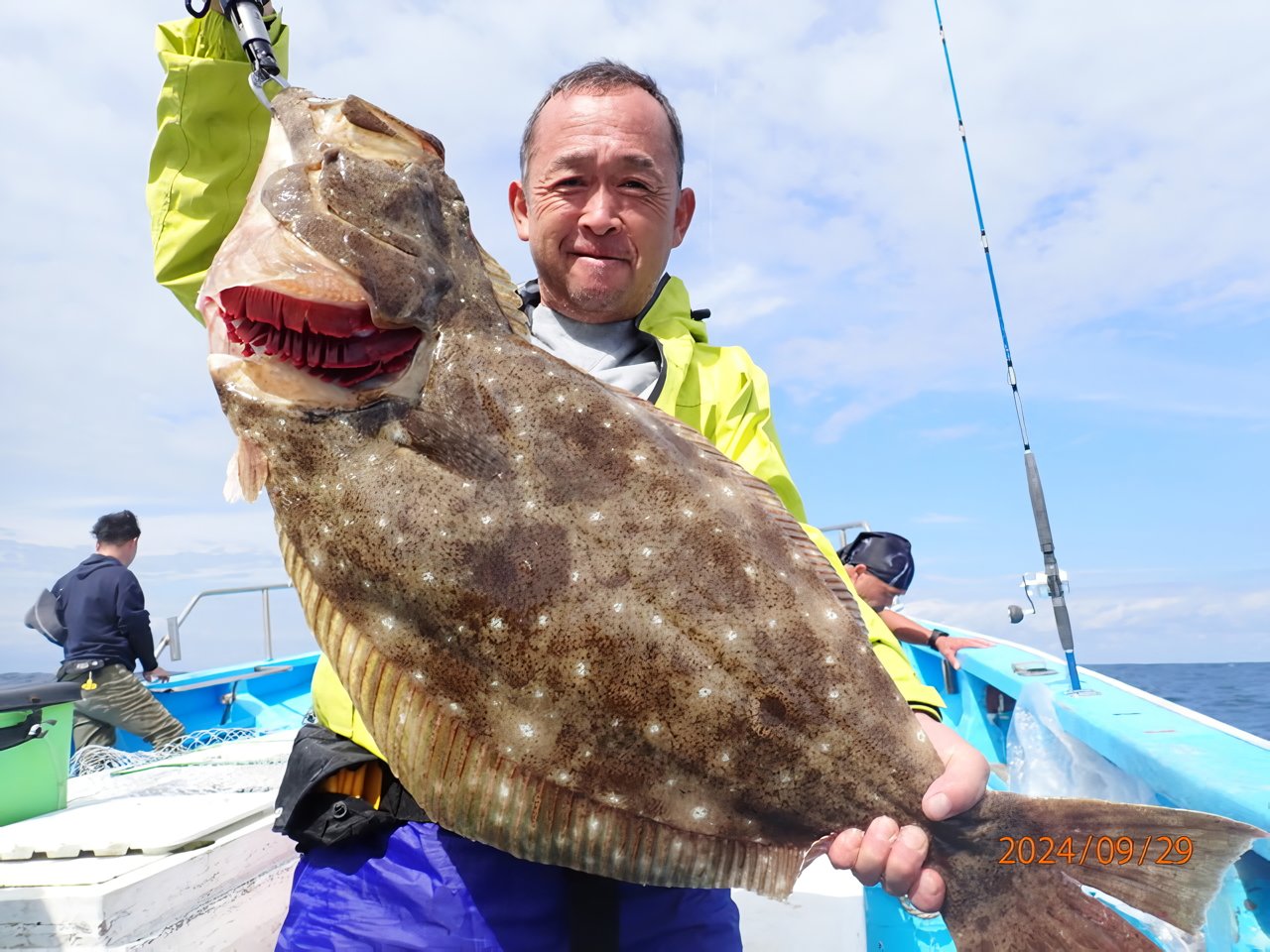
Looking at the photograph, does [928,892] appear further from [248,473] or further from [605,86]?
[605,86]

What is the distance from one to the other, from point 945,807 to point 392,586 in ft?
4.20

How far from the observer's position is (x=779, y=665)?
1.73 meters

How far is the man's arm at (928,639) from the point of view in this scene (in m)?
7.95

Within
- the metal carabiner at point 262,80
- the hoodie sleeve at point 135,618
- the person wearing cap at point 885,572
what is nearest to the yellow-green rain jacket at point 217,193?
the metal carabiner at point 262,80

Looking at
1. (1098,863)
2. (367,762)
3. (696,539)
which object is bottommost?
(1098,863)

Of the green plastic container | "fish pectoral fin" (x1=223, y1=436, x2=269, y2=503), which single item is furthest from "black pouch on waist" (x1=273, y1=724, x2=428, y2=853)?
the green plastic container

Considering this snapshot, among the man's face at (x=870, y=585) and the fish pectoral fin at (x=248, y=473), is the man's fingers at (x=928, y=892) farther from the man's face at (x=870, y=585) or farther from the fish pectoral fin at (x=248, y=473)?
the man's face at (x=870, y=585)

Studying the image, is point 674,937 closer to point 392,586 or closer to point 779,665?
point 779,665

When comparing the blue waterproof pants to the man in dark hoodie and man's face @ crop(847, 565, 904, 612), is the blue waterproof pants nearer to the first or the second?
man's face @ crop(847, 565, 904, 612)

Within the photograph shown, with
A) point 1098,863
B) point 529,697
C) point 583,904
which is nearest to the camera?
point 529,697

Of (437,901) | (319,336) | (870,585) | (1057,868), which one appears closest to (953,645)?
(870,585)

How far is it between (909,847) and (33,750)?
11.4 feet

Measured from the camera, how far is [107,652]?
8.55m

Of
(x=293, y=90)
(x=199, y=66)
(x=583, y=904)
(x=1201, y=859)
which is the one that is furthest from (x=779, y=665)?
(x=199, y=66)
